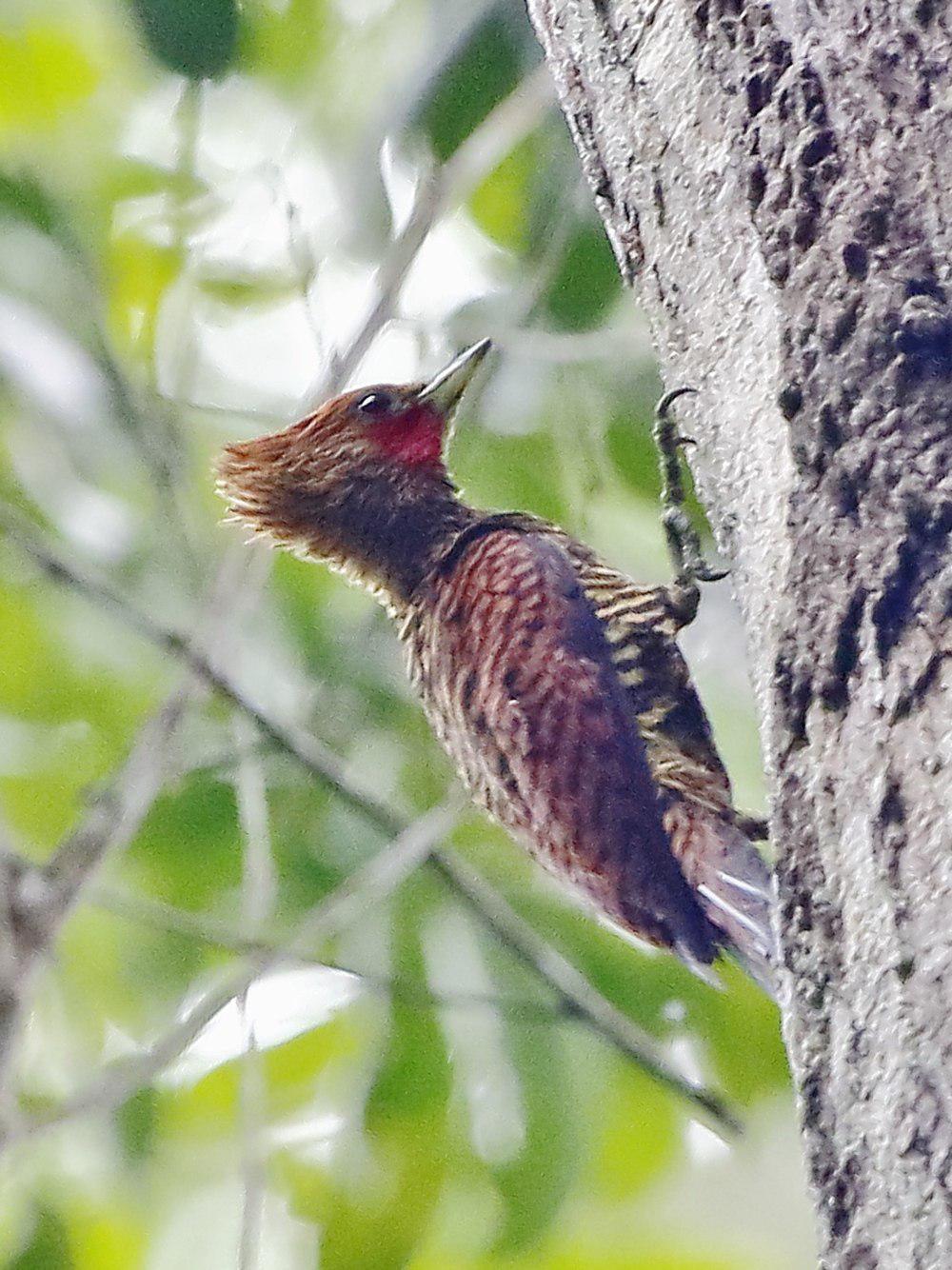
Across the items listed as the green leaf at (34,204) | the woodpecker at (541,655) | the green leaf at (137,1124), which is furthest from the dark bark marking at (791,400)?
the green leaf at (34,204)

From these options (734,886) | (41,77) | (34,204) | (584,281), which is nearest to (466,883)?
(734,886)

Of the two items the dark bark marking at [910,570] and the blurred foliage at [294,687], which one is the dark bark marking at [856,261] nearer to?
the dark bark marking at [910,570]

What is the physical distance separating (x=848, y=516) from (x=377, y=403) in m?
0.83

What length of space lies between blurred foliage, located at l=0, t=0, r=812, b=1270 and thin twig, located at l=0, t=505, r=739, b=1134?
0.6 inches

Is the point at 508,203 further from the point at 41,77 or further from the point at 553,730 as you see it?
the point at 553,730

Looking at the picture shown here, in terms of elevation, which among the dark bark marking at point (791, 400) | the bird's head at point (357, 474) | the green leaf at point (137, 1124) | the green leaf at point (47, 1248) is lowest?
the green leaf at point (47, 1248)

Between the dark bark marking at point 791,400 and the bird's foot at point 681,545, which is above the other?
the dark bark marking at point 791,400

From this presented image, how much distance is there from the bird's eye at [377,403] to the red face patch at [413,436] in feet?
0.03

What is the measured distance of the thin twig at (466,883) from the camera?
1.47 metres

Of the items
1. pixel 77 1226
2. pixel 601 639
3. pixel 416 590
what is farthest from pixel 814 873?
pixel 77 1226

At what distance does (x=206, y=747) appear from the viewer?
1.60 meters

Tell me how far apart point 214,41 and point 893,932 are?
4.54ft

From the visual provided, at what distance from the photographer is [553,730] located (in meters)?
1.19

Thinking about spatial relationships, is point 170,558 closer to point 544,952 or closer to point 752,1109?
point 544,952
